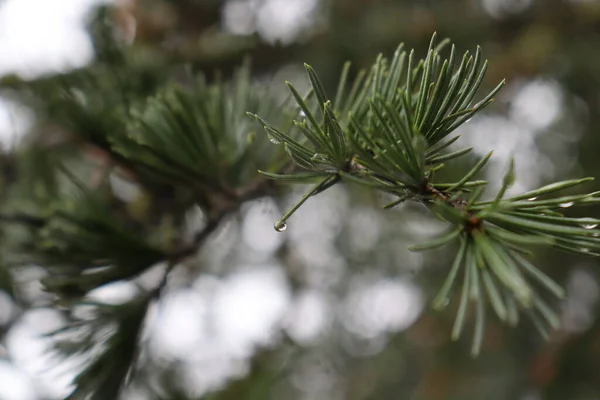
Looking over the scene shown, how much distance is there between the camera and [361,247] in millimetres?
1235

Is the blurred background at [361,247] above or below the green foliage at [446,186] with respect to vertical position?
below

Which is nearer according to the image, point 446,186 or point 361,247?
point 446,186

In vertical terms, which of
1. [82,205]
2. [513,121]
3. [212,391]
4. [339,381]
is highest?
[82,205]

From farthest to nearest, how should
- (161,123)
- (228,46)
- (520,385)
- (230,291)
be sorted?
(230,291) < (520,385) < (228,46) < (161,123)

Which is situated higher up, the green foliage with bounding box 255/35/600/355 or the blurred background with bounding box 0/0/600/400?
the green foliage with bounding box 255/35/600/355

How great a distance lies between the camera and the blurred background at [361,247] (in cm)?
72

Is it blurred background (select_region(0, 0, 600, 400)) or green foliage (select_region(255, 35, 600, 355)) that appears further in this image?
blurred background (select_region(0, 0, 600, 400))

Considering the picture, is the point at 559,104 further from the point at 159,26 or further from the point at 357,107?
the point at 357,107

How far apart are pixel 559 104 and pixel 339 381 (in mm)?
810

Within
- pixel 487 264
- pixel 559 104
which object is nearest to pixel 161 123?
pixel 487 264

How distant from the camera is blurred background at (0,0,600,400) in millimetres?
720

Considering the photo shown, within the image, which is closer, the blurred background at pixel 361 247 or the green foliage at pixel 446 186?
the green foliage at pixel 446 186

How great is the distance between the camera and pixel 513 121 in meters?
0.95

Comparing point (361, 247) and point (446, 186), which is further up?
point (446, 186)
